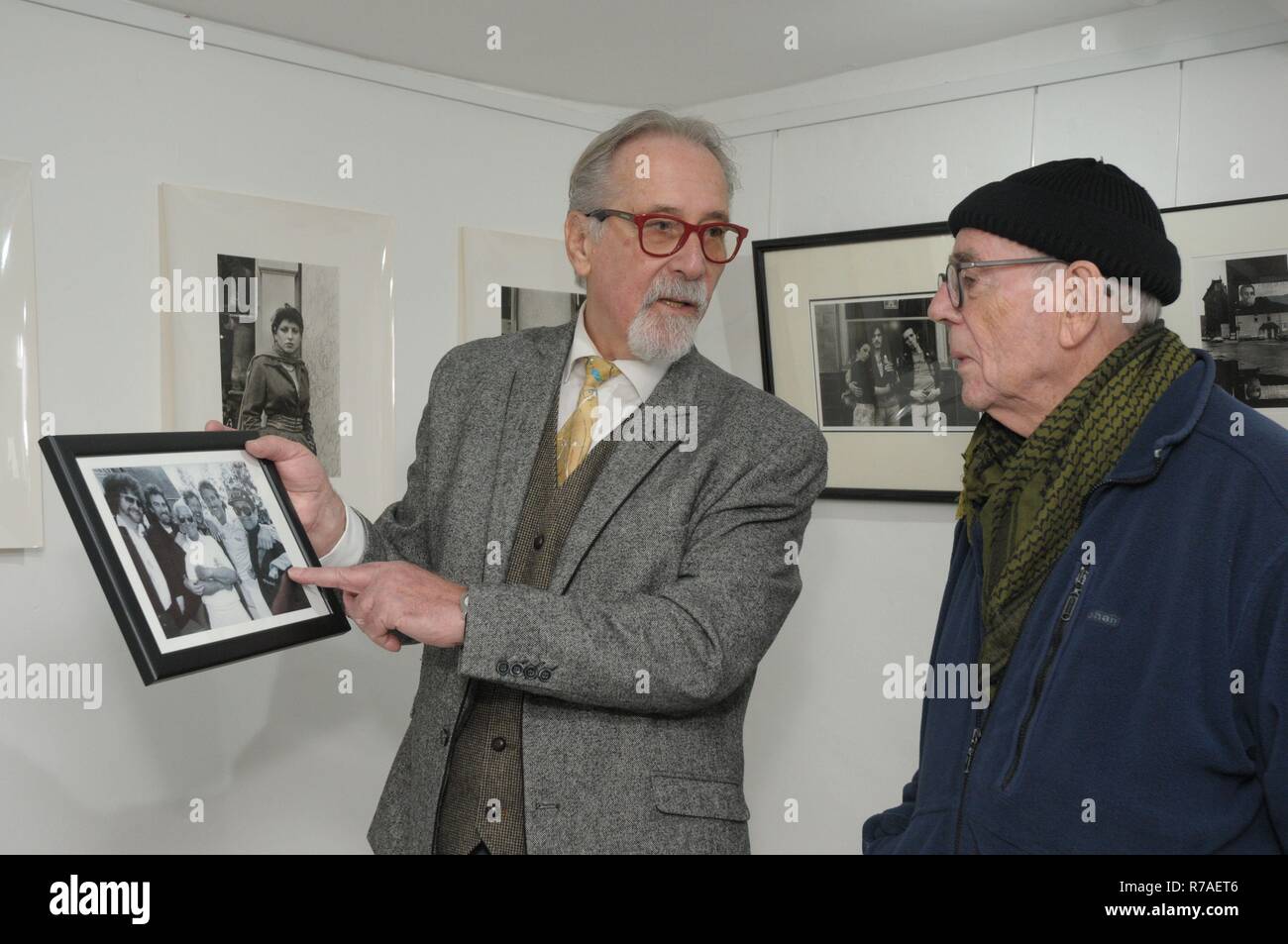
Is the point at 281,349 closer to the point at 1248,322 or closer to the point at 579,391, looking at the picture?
the point at 579,391

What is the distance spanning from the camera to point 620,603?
6.16 feet

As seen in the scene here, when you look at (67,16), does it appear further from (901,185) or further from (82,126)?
(901,185)

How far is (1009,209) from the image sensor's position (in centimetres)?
169

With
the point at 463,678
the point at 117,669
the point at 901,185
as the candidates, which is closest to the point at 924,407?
the point at 901,185

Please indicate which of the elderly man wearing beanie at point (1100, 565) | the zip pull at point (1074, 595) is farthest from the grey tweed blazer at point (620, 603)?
the zip pull at point (1074, 595)

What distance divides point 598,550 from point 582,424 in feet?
0.96

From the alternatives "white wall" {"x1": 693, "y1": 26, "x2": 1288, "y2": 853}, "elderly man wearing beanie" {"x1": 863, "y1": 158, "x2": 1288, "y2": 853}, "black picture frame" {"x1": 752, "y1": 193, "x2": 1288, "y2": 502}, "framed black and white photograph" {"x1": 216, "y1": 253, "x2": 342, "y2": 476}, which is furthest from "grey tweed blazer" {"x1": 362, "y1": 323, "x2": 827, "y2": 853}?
"white wall" {"x1": 693, "y1": 26, "x2": 1288, "y2": 853}

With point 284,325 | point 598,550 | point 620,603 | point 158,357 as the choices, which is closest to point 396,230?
point 284,325

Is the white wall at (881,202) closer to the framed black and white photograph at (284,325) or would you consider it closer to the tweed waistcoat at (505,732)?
the framed black and white photograph at (284,325)

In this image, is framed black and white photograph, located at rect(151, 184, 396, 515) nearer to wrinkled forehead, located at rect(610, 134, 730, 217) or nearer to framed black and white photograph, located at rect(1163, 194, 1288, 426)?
wrinkled forehead, located at rect(610, 134, 730, 217)

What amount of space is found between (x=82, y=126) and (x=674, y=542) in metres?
2.02

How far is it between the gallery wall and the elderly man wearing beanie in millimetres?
1698

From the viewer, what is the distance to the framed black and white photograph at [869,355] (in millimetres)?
3539

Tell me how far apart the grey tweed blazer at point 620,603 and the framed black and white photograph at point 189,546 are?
0.28 metres
